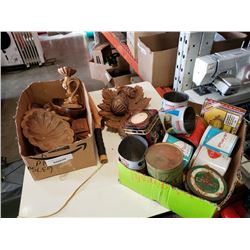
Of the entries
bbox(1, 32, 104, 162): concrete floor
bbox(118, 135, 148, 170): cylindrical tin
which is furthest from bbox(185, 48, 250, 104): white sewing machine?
bbox(1, 32, 104, 162): concrete floor

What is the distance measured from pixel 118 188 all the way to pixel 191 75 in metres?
0.57

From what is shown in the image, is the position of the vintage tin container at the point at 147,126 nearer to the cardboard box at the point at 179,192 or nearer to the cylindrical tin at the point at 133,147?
the cylindrical tin at the point at 133,147

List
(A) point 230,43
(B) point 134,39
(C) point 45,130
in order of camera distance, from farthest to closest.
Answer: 1. (B) point 134,39
2. (A) point 230,43
3. (C) point 45,130

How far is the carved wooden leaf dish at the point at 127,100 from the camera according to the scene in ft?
2.70

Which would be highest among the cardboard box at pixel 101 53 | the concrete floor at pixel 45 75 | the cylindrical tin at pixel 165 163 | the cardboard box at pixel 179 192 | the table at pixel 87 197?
the cylindrical tin at pixel 165 163

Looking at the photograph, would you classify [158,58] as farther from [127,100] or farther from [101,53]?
[101,53]

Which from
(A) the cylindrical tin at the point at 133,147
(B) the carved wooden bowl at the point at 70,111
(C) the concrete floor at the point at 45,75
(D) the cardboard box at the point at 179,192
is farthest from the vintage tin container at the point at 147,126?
(C) the concrete floor at the point at 45,75

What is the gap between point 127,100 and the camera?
2.86 ft

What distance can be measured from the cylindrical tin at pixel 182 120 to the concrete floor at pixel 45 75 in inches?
55.1

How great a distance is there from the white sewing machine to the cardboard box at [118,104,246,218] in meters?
0.24

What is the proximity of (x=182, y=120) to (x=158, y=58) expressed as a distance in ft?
1.46

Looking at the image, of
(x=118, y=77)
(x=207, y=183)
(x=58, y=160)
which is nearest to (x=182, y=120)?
(x=207, y=183)

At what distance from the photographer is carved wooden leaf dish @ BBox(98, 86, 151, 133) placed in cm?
82

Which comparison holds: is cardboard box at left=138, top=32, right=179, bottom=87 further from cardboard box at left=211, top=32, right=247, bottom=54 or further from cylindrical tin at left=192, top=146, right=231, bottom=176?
cylindrical tin at left=192, top=146, right=231, bottom=176
